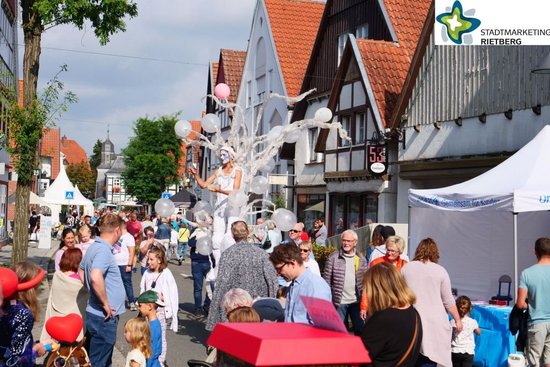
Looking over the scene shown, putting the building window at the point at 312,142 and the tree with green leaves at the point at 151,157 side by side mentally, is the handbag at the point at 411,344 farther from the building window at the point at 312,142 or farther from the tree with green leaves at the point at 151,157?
the tree with green leaves at the point at 151,157

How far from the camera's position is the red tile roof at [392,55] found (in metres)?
25.1

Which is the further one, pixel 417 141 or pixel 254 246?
pixel 417 141

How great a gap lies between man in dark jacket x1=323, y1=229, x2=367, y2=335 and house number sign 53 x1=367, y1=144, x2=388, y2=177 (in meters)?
13.8

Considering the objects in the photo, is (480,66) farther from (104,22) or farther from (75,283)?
(75,283)

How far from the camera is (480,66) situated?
1958cm

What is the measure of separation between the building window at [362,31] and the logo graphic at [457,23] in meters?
Answer: 12.4

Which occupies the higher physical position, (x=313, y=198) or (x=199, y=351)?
(x=313, y=198)

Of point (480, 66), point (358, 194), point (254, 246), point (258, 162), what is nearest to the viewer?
point (254, 246)

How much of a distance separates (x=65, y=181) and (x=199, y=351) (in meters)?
34.0

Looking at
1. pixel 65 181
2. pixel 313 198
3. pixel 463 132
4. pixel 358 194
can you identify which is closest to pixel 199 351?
pixel 463 132

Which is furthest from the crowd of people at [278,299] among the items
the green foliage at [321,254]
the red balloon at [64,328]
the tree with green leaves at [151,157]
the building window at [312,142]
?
the tree with green leaves at [151,157]

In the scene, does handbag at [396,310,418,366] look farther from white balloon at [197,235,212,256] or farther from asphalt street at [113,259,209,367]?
white balloon at [197,235,212,256]

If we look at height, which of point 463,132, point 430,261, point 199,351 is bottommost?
point 199,351

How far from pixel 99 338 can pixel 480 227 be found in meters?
8.96
